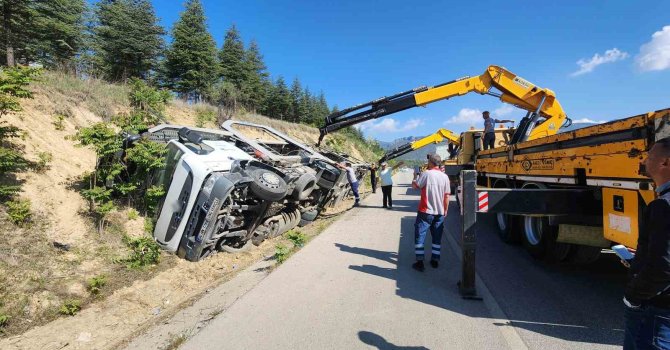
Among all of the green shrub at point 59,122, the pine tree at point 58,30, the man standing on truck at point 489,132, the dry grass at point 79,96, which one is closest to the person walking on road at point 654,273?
the man standing on truck at point 489,132

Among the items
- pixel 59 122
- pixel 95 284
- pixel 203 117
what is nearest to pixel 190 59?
pixel 203 117

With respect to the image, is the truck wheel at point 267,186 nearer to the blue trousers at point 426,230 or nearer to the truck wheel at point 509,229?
the blue trousers at point 426,230

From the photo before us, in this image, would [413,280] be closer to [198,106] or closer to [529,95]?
[529,95]

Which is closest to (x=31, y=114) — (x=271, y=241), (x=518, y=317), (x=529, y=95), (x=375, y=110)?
(x=271, y=241)

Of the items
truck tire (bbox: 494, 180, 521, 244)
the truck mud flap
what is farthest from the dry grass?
truck tire (bbox: 494, 180, 521, 244)

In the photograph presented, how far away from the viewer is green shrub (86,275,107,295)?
461 cm

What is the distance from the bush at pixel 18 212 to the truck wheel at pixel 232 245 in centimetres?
290

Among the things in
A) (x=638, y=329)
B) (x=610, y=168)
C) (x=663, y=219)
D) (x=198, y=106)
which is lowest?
(x=638, y=329)

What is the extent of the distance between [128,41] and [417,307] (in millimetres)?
28403

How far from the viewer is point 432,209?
17.1 feet

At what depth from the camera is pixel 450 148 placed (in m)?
17.7

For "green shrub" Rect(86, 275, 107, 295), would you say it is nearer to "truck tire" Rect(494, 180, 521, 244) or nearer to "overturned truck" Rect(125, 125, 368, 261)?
"overturned truck" Rect(125, 125, 368, 261)

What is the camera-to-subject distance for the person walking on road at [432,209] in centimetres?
520

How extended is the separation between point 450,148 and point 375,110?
8.23 metres
